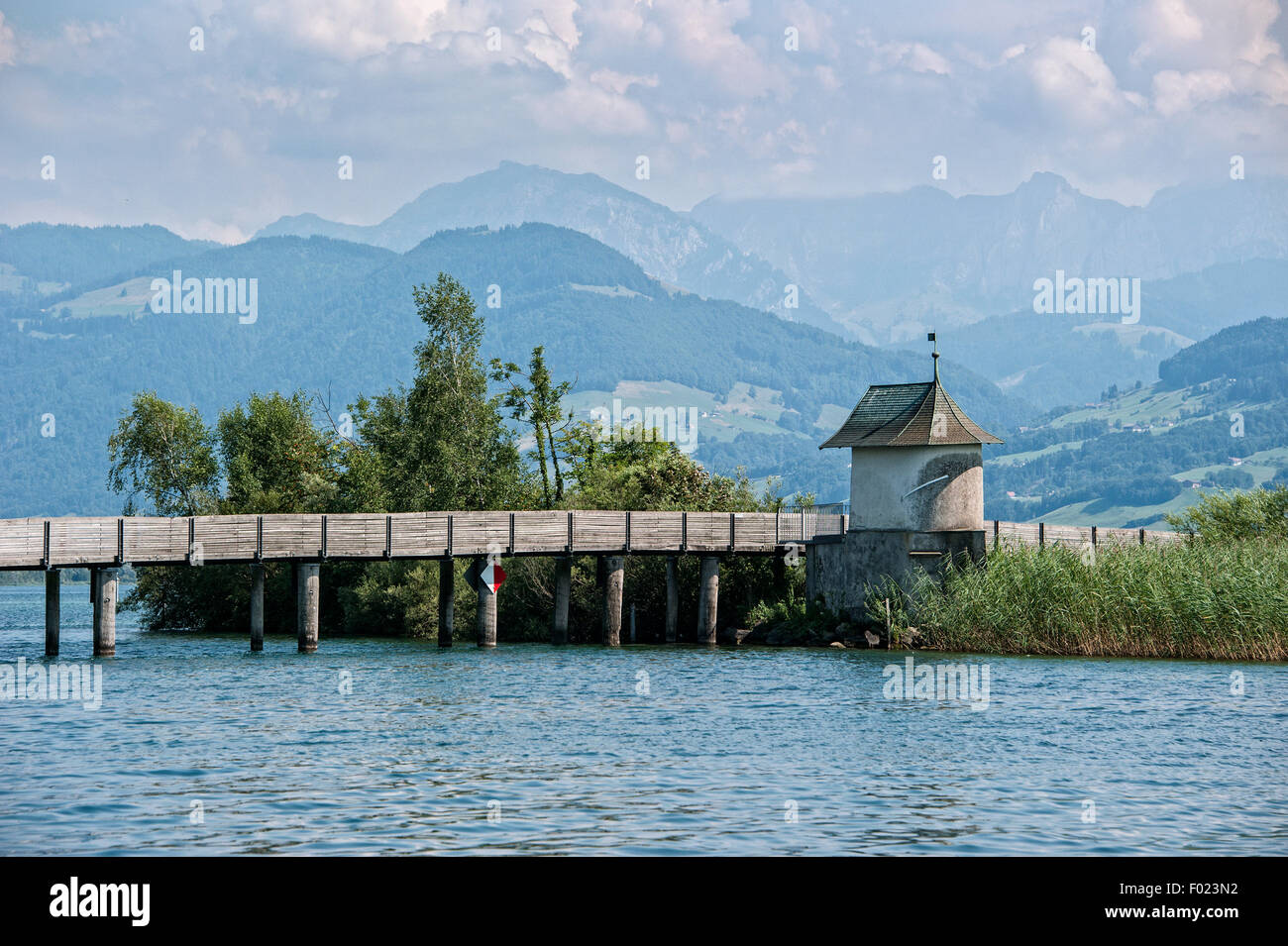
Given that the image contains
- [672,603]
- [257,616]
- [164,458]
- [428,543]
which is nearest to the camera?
[428,543]

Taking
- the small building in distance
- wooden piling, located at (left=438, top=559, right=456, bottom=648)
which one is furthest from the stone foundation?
wooden piling, located at (left=438, top=559, right=456, bottom=648)

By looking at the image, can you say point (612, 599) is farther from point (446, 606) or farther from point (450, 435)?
point (450, 435)

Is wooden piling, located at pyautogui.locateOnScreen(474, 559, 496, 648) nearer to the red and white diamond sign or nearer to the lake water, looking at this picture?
the red and white diamond sign

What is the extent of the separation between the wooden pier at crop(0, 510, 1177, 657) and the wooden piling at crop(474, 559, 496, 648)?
5cm

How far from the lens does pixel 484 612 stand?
57406 millimetres

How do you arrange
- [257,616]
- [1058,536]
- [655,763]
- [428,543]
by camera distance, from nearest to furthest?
[655,763] < [428,543] < [257,616] < [1058,536]

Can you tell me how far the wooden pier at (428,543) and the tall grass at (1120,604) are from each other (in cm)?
445

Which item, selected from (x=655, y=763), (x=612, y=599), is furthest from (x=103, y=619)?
(x=655, y=763)

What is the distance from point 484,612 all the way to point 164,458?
33.7m

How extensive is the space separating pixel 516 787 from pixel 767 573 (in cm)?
3950

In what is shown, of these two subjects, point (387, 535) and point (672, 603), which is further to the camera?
point (672, 603)

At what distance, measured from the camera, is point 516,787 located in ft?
80.0

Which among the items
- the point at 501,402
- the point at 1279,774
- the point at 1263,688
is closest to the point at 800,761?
the point at 1279,774
